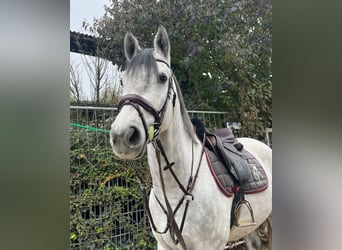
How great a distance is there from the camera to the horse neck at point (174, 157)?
3.82 feet

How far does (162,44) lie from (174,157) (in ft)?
1.42

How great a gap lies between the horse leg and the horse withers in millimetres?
247

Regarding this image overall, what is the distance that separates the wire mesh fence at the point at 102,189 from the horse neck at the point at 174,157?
0.10 m

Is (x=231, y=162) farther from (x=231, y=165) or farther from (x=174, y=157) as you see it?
(x=174, y=157)

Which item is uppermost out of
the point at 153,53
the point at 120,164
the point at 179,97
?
the point at 153,53

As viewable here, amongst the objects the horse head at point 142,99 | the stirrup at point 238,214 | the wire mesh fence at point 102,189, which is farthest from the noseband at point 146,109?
the stirrup at point 238,214

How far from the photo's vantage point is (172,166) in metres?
1.18

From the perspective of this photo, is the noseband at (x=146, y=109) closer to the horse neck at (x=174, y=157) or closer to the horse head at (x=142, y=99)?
the horse head at (x=142, y=99)

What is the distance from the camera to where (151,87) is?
3.41 ft

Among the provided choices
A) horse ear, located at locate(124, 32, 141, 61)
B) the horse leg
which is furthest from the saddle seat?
horse ear, located at locate(124, 32, 141, 61)
